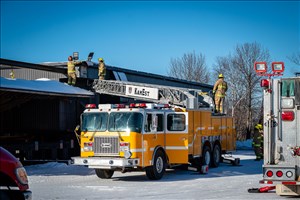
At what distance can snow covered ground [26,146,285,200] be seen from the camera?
11.9 m

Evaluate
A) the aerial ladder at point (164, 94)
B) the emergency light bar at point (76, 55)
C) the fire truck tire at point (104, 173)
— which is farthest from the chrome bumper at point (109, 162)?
the emergency light bar at point (76, 55)

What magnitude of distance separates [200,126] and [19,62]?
741cm

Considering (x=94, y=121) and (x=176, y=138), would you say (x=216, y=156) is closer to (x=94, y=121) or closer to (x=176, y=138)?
(x=176, y=138)

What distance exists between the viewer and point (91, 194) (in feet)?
40.2

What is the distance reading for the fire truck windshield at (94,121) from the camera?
15375mm

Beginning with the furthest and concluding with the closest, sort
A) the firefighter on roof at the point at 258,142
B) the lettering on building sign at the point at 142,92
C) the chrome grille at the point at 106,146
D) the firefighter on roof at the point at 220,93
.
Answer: the firefighter on roof at the point at 258,142
the firefighter on roof at the point at 220,93
the lettering on building sign at the point at 142,92
the chrome grille at the point at 106,146

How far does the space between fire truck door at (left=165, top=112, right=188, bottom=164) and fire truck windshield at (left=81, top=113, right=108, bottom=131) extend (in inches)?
86.0

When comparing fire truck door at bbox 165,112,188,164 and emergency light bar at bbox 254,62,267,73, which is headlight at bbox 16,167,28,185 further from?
fire truck door at bbox 165,112,188,164

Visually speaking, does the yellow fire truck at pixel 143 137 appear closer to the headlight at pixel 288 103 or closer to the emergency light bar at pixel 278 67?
the emergency light bar at pixel 278 67

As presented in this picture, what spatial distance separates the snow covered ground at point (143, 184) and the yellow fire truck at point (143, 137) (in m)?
0.53

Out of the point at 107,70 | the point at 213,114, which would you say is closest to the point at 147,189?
the point at 213,114

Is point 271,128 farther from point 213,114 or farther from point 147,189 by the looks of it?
point 213,114

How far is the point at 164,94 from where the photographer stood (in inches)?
776

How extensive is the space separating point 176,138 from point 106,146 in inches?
99.7
